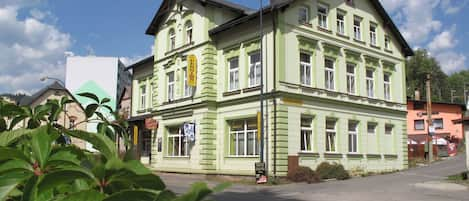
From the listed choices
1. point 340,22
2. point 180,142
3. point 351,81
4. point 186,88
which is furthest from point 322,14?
point 180,142

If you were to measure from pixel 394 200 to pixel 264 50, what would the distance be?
1115cm

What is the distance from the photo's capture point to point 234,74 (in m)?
27.0

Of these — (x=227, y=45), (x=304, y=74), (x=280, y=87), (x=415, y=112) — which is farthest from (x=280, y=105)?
(x=415, y=112)

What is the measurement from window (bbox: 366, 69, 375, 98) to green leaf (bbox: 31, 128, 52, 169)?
96.4 feet

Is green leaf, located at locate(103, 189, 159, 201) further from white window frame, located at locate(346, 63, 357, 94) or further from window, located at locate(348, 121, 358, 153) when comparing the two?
white window frame, located at locate(346, 63, 357, 94)

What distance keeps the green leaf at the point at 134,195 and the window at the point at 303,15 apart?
25010 millimetres

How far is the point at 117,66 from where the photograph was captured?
94.0m

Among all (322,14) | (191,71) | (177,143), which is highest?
(322,14)

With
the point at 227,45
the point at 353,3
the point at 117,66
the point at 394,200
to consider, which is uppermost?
the point at 117,66

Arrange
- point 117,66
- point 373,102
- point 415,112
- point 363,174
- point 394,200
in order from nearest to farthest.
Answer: point 394,200
point 363,174
point 373,102
point 415,112
point 117,66

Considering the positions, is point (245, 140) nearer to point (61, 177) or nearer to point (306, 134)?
point (306, 134)

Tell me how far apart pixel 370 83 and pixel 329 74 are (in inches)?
166

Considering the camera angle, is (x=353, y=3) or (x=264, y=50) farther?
(x=353, y=3)

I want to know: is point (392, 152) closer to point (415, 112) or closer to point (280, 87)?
point (280, 87)
